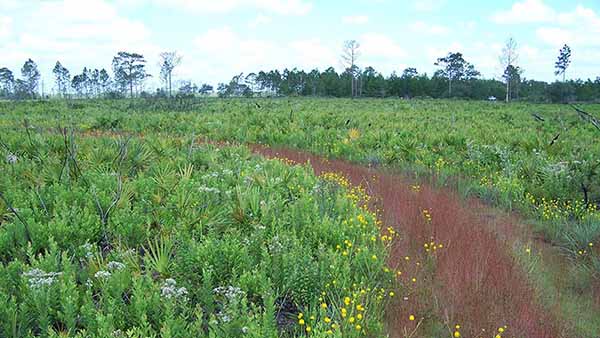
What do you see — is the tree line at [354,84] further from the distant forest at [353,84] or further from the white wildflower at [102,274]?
the white wildflower at [102,274]

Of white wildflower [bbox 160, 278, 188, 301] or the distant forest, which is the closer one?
white wildflower [bbox 160, 278, 188, 301]

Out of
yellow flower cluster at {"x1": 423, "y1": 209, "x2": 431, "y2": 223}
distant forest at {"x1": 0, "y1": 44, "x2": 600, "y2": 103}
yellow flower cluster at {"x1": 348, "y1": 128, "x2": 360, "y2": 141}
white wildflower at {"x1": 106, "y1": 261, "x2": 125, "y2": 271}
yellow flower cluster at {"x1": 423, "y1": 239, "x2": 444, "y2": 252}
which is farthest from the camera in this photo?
distant forest at {"x1": 0, "y1": 44, "x2": 600, "y2": 103}

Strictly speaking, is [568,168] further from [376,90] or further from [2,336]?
[376,90]

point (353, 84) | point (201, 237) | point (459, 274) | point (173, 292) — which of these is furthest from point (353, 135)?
point (353, 84)

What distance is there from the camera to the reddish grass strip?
4.25m

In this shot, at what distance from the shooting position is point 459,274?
5.11m

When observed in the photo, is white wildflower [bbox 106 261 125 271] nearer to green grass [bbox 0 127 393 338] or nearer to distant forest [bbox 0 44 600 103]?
green grass [bbox 0 127 393 338]

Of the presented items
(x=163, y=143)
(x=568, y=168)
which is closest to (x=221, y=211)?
(x=163, y=143)

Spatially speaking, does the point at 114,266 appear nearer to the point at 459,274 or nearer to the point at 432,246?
the point at 459,274

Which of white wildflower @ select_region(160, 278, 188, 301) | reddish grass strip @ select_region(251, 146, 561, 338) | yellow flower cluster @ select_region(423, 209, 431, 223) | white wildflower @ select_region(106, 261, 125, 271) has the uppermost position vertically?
white wildflower @ select_region(106, 261, 125, 271)

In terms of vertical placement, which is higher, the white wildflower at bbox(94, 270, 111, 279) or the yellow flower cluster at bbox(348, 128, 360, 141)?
the yellow flower cluster at bbox(348, 128, 360, 141)

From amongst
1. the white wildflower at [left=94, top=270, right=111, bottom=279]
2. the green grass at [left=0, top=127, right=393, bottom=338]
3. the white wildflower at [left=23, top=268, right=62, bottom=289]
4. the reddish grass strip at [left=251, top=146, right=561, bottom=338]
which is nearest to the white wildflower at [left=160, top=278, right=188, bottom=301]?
the green grass at [left=0, top=127, right=393, bottom=338]

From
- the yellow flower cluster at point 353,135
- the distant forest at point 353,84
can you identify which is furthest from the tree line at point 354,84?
the yellow flower cluster at point 353,135

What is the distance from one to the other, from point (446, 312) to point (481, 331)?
325mm
